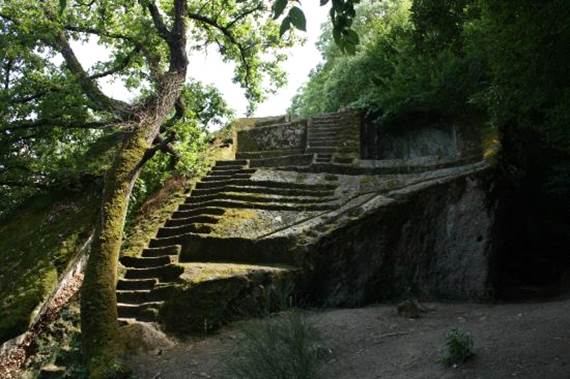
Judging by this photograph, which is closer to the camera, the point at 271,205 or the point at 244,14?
the point at 271,205

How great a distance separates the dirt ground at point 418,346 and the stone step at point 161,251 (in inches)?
101

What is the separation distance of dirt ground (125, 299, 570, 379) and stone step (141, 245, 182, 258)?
8.45 feet

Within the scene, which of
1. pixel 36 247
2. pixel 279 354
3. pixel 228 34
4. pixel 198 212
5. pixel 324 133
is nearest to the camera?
pixel 279 354

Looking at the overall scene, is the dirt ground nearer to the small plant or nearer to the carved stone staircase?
the small plant

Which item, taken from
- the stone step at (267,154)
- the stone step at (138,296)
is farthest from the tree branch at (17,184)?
the stone step at (267,154)

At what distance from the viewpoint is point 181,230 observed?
11633 mm

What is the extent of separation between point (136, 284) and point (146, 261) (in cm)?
81

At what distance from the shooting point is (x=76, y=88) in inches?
436

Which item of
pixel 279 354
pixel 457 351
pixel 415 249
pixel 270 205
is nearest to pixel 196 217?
pixel 270 205

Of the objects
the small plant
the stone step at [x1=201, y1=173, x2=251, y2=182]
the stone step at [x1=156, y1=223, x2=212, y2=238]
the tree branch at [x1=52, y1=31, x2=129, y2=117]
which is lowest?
the small plant

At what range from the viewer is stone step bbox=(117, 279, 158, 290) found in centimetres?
993

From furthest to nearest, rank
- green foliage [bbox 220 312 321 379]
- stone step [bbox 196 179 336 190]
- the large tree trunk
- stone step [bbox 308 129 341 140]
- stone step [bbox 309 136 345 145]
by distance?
stone step [bbox 308 129 341 140], stone step [bbox 309 136 345 145], stone step [bbox 196 179 336 190], the large tree trunk, green foliage [bbox 220 312 321 379]

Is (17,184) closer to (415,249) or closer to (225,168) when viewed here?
(225,168)

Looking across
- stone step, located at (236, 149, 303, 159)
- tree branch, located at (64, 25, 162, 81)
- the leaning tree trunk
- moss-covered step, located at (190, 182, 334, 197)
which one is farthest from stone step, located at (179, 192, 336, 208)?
stone step, located at (236, 149, 303, 159)
